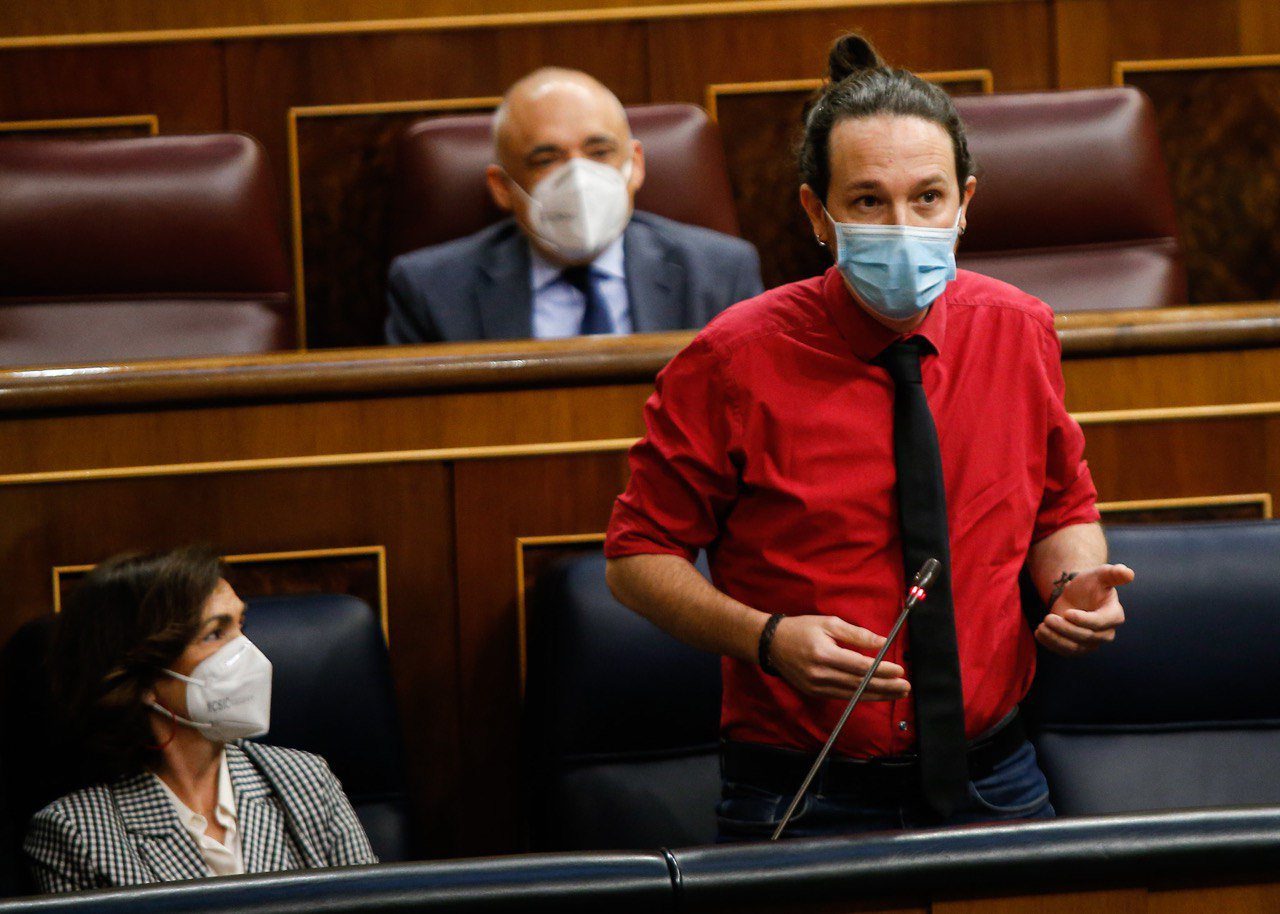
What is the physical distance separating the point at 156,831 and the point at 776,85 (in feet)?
3.19

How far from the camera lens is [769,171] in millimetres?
1535

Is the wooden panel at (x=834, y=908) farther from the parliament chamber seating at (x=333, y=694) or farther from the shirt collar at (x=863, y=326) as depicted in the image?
the parliament chamber seating at (x=333, y=694)

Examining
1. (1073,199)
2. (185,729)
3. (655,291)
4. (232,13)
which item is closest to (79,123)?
(232,13)

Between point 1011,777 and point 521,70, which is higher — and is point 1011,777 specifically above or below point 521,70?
below

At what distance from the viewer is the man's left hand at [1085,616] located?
2.19 ft

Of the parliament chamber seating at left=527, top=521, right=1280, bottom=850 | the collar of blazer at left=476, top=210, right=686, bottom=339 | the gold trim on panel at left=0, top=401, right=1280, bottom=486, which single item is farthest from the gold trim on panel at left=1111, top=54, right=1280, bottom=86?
the parliament chamber seating at left=527, top=521, right=1280, bottom=850

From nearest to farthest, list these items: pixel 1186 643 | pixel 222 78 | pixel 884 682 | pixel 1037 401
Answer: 1. pixel 884 682
2. pixel 1037 401
3. pixel 1186 643
4. pixel 222 78

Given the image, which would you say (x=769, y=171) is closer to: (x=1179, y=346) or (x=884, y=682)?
(x=1179, y=346)

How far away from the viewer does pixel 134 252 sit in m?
1.37

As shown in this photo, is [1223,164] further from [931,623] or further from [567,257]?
[931,623]

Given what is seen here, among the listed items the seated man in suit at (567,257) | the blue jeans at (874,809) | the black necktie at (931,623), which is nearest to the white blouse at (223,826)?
the blue jeans at (874,809)

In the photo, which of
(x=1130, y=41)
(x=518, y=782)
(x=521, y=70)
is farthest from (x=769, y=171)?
(x=518, y=782)

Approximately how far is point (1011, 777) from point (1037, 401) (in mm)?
179

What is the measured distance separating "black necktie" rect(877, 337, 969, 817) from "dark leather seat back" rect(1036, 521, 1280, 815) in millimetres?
222
